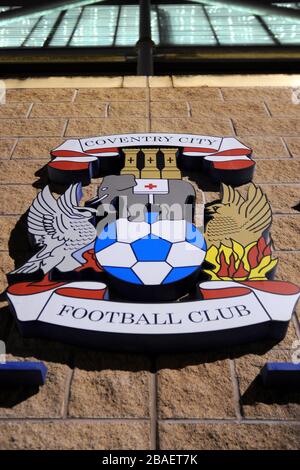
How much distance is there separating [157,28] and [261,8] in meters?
1.59

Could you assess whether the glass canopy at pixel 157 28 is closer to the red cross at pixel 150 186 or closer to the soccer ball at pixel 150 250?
the red cross at pixel 150 186

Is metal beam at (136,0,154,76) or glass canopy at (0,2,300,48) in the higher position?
metal beam at (136,0,154,76)

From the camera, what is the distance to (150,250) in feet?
9.78

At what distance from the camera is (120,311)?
2619 mm

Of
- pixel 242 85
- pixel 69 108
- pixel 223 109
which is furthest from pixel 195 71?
pixel 69 108

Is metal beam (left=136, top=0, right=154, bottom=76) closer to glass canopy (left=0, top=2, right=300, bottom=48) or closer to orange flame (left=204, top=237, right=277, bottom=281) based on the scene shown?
glass canopy (left=0, top=2, right=300, bottom=48)

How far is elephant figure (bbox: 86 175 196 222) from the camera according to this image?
130 inches

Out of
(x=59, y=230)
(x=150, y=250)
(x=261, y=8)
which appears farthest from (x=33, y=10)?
(x=150, y=250)

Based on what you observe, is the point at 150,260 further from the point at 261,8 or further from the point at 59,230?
the point at 261,8

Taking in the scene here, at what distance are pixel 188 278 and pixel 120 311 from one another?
43 centimetres

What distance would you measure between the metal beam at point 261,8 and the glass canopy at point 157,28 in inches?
6.8

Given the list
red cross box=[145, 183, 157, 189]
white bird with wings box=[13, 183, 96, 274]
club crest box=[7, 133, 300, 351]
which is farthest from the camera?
red cross box=[145, 183, 157, 189]

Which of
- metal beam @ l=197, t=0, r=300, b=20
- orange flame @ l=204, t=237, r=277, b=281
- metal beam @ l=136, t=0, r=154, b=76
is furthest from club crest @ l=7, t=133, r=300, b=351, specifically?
metal beam @ l=197, t=0, r=300, b=20

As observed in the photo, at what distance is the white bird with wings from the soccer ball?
0.41 feet
